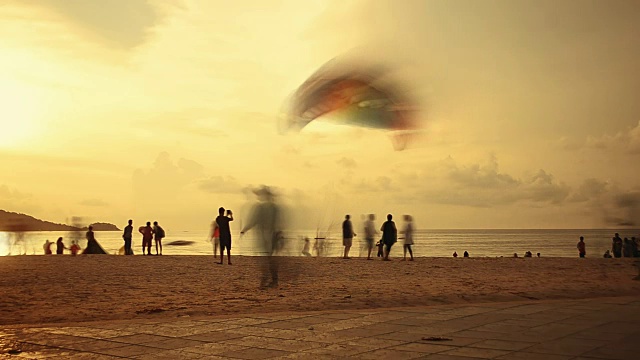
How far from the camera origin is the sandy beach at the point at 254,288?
12164 mm

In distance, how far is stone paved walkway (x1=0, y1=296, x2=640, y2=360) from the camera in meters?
7.65

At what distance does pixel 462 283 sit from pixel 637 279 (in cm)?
503

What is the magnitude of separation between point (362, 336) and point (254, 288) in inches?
290

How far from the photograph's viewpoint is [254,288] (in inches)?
622

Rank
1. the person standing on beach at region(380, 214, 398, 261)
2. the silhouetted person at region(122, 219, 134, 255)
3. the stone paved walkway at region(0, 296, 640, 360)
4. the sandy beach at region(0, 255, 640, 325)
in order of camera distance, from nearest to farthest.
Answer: the stone paved walkway at region(0, 296, 640, 360), the sandy beach at region(0, 255, 640, 325), the person standing on beach at region(380, 214, 398, 261), the silhouetted person at region(122, 219, 134, 255)

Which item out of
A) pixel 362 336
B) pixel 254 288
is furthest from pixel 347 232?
pixel 362 336

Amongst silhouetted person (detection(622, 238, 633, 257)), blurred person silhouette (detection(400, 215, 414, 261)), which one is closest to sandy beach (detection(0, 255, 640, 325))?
blurred person silhouette (detection(400, 215, 414, 261))

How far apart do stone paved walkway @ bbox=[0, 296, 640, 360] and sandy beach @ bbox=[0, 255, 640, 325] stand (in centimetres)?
143

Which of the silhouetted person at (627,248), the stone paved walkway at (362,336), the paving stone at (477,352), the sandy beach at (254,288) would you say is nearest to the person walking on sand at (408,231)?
the sandy beach at (254,288)

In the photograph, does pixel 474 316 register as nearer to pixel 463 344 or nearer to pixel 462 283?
pixel 463 344

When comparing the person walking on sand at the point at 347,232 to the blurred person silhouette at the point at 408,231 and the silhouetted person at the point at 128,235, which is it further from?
the silhouetted person at the point at 128,235

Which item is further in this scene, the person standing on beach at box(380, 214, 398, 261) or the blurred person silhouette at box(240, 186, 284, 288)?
the person standing on beach at box(380, 214, 398, 261)

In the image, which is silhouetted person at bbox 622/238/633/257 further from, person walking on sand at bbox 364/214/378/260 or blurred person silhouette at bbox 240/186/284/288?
blurred person silhouette at bbox 240/186/284/288

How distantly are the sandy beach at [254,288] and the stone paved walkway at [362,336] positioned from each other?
56.2 inches
